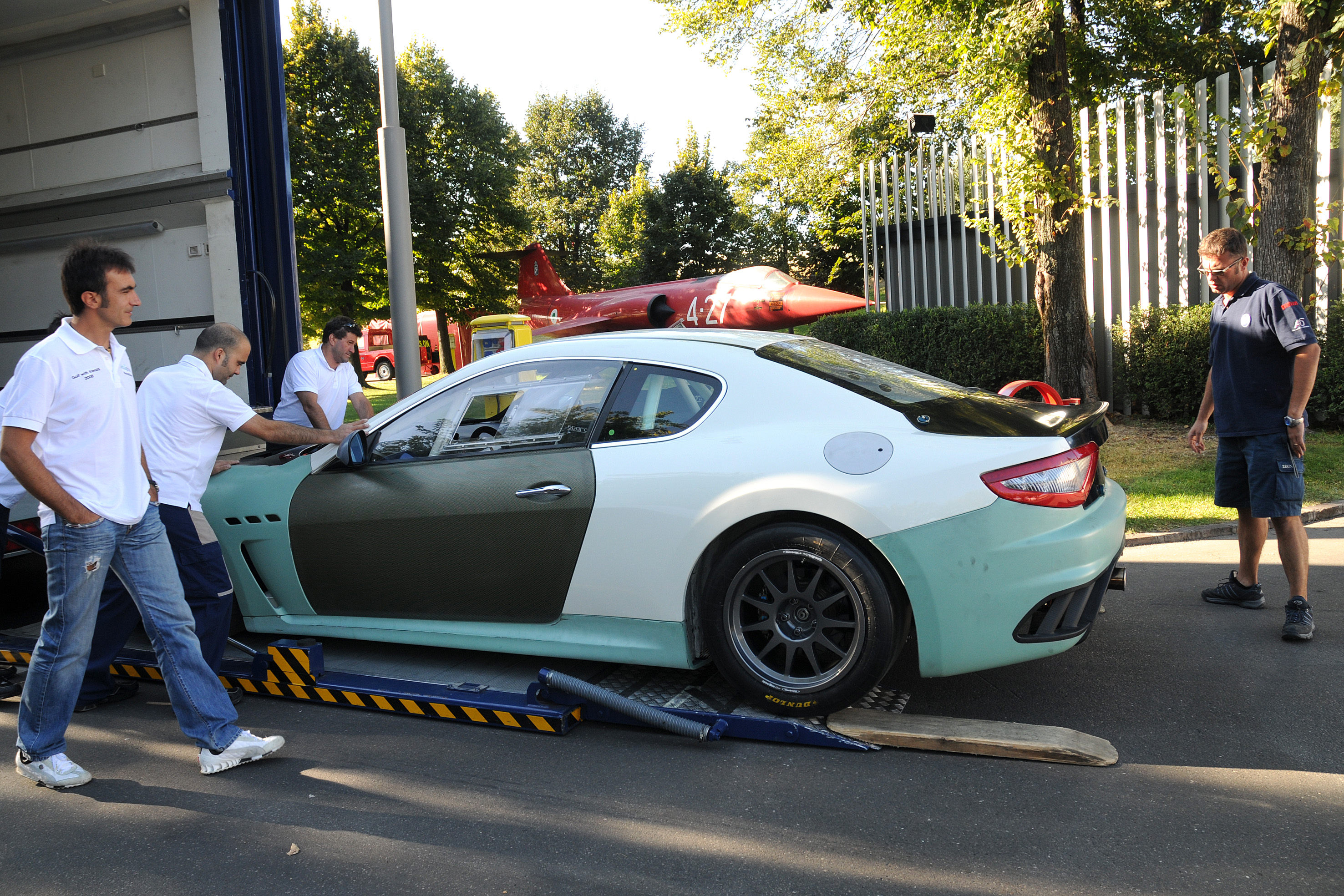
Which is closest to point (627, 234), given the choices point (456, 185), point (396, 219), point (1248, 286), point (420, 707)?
point (456, 185)

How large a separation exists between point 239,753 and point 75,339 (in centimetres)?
155

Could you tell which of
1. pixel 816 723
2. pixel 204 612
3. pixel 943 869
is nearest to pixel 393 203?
pixel 204 612

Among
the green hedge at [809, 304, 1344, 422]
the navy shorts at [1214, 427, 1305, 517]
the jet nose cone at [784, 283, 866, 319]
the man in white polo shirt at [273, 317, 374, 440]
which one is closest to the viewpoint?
the navy shorts at [1214, 427, 1305, 517]

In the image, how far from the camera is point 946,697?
385 cm

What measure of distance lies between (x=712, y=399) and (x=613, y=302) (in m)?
22.2

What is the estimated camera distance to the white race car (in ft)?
11.0

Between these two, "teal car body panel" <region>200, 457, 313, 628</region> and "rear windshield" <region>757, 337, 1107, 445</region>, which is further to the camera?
"teal car body panel" <region>200, 457, 313, 628</region>

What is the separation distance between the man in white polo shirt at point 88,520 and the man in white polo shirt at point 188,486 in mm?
433

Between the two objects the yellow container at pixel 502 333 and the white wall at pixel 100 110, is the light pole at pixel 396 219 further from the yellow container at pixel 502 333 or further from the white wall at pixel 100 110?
the yellow container at pixel 502 333

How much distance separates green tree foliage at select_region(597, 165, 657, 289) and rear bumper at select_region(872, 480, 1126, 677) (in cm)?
3797

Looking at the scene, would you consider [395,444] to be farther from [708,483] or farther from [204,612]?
[708,483]

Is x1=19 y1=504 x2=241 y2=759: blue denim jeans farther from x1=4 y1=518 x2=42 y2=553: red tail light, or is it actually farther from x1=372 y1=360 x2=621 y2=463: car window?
x1=4 y1=518 x2=42 y2=553: red tail light

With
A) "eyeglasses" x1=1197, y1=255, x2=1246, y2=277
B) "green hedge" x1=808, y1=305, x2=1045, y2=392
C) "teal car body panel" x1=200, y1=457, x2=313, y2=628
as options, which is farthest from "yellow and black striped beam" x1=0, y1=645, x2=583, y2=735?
"green hedge" x1=808, y1=305, x2=1045, y2=392

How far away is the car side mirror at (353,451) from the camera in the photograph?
4223mm
